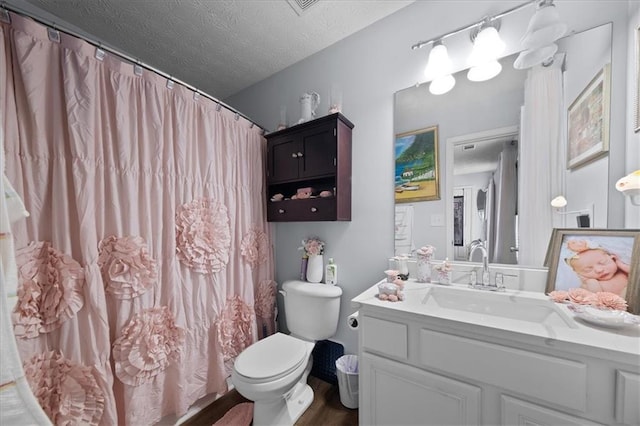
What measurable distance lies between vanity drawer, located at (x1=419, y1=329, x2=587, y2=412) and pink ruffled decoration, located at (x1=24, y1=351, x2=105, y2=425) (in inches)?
54.7

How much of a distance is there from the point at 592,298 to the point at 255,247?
69.7 inches

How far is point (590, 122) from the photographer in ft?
3.29

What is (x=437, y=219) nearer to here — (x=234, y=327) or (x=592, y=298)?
(x=592, y=298)

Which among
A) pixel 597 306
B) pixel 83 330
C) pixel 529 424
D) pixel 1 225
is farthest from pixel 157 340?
pixel 597 306

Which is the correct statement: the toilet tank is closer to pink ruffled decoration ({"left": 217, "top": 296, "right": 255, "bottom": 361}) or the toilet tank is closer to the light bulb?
pink ruffled decoration ({"left": 217, "top": 296, "right": 255, "bottom": 361})

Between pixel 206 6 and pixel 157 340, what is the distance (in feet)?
6.32

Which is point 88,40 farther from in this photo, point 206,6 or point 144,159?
point 206,6

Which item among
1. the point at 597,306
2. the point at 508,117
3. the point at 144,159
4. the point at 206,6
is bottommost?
the point at 597,306

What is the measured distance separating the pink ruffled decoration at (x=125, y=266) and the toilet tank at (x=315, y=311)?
882 mm

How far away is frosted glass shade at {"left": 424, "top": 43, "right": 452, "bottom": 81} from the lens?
1271 millimetres

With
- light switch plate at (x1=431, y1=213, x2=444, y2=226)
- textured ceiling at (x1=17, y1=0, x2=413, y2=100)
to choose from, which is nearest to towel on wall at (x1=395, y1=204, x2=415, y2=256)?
light switch plate at (x1=431, y1=213, x2=444, y2=226)

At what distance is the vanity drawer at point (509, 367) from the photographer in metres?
0.69

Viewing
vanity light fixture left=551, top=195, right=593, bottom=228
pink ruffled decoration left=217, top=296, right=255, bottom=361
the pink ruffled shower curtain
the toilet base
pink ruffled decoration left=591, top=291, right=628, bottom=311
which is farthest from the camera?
pink ruffled decoration left=217, top=296, right=255, bottom=361

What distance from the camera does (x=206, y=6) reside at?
4.59 ft
